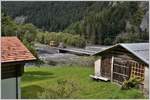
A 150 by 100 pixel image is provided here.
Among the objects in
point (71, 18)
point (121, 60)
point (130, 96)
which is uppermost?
point (71, 18)

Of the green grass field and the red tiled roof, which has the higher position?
the red tiled roof

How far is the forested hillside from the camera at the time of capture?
3409 centimetres

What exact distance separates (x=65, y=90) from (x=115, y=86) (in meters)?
3.49

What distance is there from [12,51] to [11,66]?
207 millimetres

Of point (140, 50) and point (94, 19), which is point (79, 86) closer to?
point (140, 50)

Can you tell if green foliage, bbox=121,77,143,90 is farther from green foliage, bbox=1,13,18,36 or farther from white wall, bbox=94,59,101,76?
green foliage, bbox=1,13,18,36

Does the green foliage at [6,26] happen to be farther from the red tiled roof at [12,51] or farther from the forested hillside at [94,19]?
the forested hillside at [94,19]

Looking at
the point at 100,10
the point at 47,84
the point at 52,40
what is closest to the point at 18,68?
the point at 47,84

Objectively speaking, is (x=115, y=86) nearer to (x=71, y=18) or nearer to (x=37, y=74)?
(x=37, y=74)

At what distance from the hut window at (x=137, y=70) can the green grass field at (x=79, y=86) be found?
658 millimetres

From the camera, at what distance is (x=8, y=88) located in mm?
4379

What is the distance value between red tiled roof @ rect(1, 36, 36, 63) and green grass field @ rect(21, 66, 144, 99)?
367cm

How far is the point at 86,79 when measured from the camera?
39.6 feet

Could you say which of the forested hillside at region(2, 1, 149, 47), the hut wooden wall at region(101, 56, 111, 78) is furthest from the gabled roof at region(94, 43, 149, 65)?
the forested hillside at region(2, 1, 149, 47)
